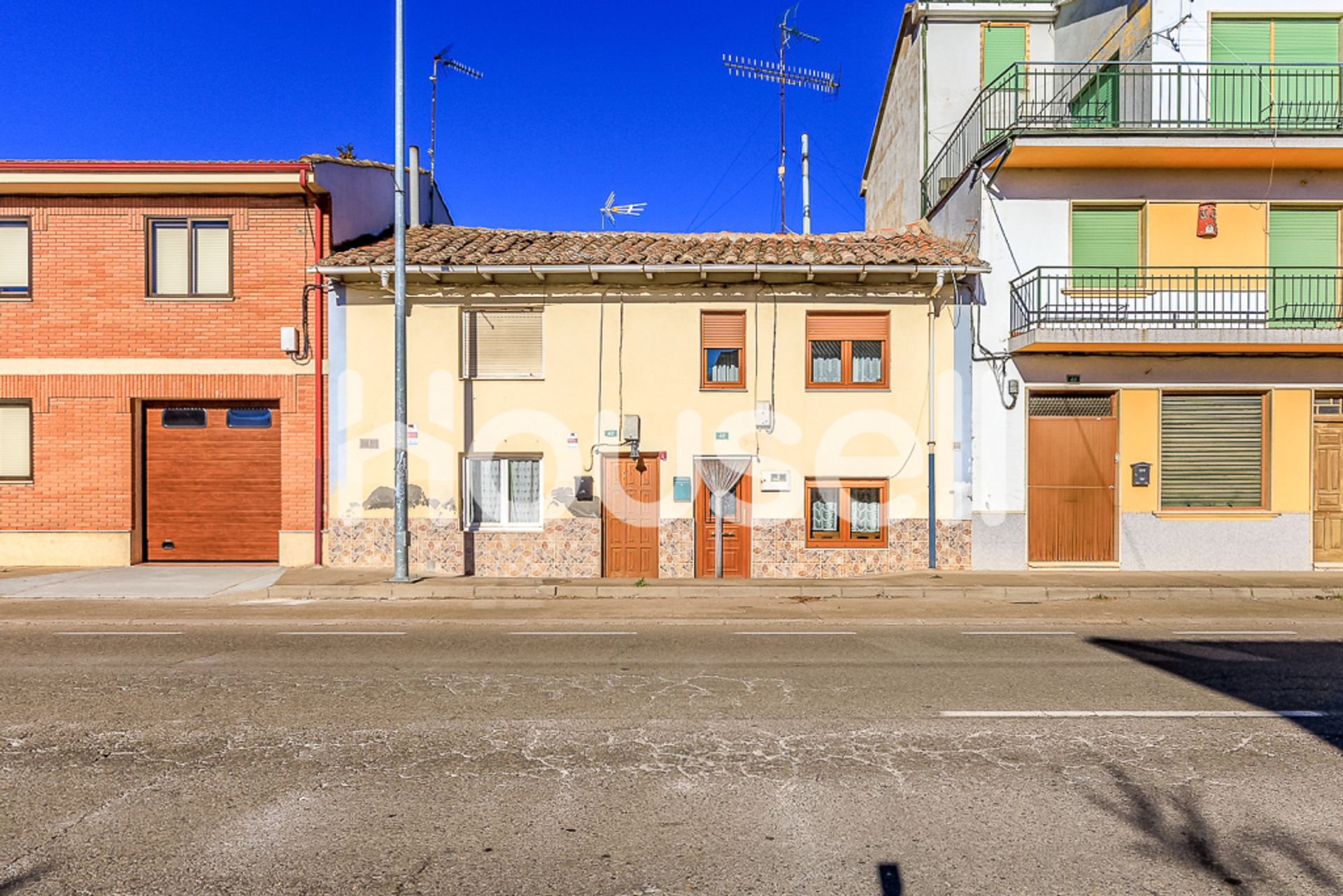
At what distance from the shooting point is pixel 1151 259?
43.8 feet

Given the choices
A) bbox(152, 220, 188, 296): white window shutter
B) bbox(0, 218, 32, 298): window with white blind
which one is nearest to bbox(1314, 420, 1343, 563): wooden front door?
bbox(152, 220, 188, 296): white window shutter

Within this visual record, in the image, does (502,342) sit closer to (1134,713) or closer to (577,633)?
(577,633)

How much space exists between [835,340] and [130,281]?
38.4 feet

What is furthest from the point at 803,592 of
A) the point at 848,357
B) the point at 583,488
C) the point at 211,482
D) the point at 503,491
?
the point at 211,482

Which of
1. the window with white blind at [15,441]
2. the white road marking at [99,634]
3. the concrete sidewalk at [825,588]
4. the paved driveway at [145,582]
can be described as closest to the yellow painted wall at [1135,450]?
the concrete sidewalk at [825,588]

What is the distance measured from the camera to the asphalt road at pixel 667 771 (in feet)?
11.7

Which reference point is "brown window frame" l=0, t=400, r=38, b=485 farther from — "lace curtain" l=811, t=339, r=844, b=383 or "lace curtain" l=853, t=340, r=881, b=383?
"lace curtain" l=853, t=340, r=881, b=383

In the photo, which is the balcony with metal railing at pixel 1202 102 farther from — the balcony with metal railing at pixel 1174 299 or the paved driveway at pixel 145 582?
the paved driveway at pixel 145 582

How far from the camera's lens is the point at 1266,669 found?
23.5 feet

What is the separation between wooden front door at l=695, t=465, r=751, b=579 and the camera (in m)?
13.2

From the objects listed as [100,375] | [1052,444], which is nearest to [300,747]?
[100,375]

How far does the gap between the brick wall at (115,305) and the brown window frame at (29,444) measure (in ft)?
2.46

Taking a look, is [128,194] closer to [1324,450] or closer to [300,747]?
[300,747]

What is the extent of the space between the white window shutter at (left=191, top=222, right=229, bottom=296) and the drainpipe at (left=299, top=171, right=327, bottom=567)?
5.31 ft
